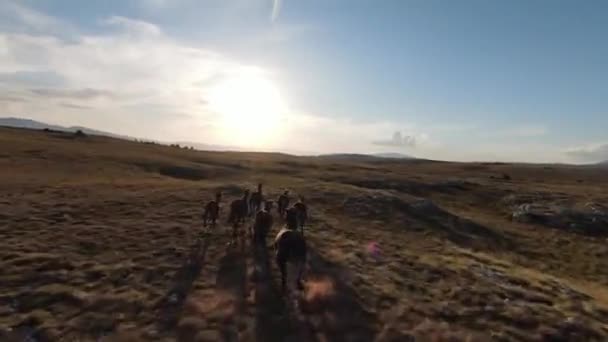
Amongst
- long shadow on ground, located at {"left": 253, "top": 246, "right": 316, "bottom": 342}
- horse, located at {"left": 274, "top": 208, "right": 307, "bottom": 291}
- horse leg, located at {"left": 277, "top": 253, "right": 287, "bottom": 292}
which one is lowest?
long shadow on ground, located at {"left": 253, "top": 246, "right": 316, "bottom": 342}

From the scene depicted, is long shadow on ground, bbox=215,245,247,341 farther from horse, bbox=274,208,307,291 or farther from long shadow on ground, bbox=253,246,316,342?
horse, bbox=274,208,307,291

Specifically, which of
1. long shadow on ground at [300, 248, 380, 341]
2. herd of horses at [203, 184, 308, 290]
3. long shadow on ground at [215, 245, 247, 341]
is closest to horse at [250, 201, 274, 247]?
herd of horses at [203, 184, 308, 290]

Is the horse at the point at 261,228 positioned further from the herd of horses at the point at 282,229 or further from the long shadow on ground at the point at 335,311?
the long shadow on ground at the point at 335,311

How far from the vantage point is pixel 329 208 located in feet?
122

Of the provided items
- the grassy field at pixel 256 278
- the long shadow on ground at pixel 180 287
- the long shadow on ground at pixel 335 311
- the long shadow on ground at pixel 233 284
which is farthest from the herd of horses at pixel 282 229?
the long shadow on ground at pixel 180 287

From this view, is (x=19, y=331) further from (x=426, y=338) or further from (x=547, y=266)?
(x=547, y=266)

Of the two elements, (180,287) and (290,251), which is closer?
(180,287)

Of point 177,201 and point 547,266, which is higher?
point 177,201

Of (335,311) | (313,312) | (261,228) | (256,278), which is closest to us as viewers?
(313,312)

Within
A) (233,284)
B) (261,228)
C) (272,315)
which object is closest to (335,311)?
(272,315)

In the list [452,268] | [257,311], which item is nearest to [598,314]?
[452,268]

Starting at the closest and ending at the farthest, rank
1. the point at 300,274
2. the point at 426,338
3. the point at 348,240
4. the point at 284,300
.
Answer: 1. the point at 426,338
2. the point at 284,300
3. the point at 300,274
4. the point at 348,240

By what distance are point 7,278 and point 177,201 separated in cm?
1680

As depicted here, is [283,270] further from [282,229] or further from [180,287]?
[282,229]
